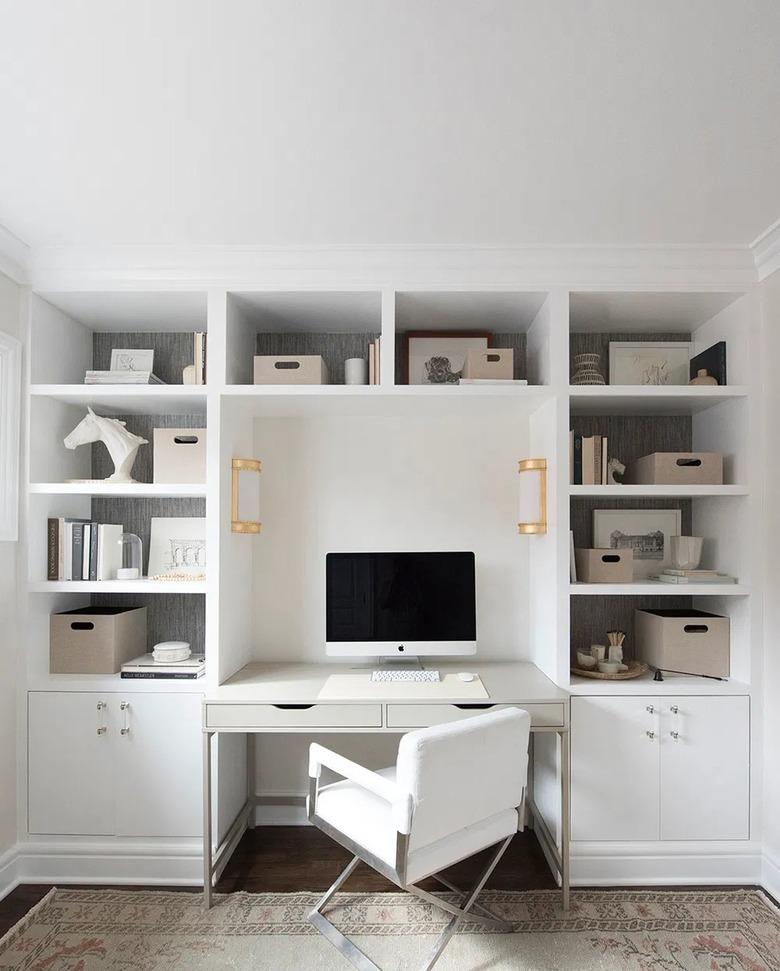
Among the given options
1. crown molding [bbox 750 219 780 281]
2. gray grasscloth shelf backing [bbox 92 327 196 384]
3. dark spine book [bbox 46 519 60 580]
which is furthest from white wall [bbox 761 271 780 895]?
dark spine book [bbox 46 519 60 580]

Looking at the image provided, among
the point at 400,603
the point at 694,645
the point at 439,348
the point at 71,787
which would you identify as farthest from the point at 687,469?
the point at 71,787

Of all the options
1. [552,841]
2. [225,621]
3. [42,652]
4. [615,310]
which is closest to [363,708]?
[225,621]

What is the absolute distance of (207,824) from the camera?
2.42 metres

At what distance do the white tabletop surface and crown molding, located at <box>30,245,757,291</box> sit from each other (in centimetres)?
166

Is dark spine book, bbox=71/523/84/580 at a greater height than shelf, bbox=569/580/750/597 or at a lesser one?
greater

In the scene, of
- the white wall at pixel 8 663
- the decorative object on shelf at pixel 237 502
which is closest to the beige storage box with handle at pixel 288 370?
the decorative object on shelf at pixel 237 502

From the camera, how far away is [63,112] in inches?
67.7

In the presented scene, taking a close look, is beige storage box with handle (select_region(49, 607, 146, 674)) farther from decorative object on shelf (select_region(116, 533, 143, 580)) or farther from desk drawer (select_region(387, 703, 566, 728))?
desk drawer (select_region(387, 703, 566, 728))

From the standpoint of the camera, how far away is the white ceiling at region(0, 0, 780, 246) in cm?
141

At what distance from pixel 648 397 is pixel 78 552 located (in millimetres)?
2521

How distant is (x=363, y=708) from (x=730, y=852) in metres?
1.62

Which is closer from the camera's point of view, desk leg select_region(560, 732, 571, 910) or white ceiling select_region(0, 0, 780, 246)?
white ceiling select_region(0, 0, 780, 246)

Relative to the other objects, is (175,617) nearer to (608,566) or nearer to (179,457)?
(179,457)

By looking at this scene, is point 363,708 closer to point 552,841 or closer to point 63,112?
point 552,841
